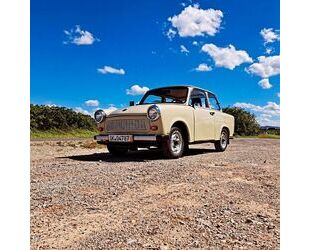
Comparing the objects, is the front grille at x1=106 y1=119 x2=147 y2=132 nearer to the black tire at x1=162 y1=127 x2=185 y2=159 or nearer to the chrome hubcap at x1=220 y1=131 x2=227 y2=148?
the black tire at x1=162 y1=127 x2=185 y2=159

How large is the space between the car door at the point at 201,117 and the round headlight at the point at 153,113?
1.32 metres

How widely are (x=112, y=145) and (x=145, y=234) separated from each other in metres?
4.54

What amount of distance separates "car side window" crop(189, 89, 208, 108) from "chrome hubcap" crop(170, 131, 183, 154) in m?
0.98

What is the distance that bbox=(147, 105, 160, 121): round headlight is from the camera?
637 centimetres

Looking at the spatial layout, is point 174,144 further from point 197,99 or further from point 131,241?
point 131,241

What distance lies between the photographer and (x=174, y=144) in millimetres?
6785

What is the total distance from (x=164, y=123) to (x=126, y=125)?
746 mm

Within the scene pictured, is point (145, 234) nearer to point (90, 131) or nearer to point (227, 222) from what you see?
point (227, 222)

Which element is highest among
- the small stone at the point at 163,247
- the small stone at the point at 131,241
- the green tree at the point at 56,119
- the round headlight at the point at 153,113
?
the green tree at the point at 56,119

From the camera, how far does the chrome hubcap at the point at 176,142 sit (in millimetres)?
6673

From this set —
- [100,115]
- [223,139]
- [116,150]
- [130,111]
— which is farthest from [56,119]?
[130,111]

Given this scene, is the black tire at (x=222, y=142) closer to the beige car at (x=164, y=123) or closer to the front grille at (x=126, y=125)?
the beige car at (x=164, y=123)
